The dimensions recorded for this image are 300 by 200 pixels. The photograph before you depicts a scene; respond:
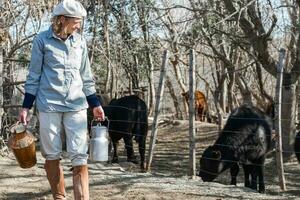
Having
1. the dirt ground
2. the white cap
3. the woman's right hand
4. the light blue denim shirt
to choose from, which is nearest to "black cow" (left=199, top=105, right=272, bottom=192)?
the dirt ground

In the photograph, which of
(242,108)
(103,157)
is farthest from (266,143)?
(103,157)

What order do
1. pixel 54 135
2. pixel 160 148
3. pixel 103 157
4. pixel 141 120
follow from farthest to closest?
1. pixel 160 148
2. pixel 141 120
3. pixel 103 157
4. pixel 54 135

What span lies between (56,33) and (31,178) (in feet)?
8.37

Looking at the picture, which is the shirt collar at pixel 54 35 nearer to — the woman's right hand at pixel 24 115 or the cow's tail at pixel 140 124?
the woman's right hand at pixel 24 115

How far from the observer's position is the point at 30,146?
5.09 metres

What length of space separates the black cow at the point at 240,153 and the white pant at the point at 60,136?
13.9 feet

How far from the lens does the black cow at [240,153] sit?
8.78 m

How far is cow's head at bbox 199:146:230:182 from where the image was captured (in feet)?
28.7

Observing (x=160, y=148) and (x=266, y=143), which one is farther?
(x=160, y=148)

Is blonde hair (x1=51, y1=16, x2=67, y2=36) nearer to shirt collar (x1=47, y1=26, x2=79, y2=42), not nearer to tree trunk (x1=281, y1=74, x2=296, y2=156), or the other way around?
shirt collar (x1=47, y1=26, x2=79, y2=42)

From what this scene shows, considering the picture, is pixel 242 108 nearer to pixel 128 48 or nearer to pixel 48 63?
pixel 48 63

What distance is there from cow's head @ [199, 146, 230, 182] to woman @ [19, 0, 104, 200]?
4216mm

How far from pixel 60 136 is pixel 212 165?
4343 millimetres

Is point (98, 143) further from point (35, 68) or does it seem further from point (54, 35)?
point (54, 35)
